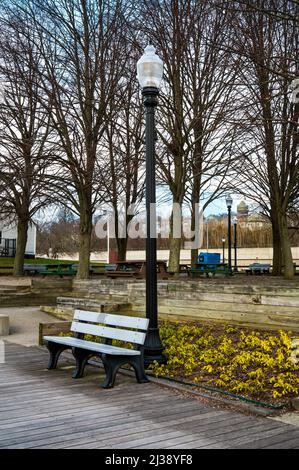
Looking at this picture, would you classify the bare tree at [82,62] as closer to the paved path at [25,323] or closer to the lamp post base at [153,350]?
the paved path at [25,323]

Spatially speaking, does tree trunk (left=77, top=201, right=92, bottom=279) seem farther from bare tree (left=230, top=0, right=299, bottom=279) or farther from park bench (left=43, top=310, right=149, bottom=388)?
park bench (left=43, top=310, right=149, bottom=388)

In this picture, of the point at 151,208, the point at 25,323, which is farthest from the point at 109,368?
the point at 25,323

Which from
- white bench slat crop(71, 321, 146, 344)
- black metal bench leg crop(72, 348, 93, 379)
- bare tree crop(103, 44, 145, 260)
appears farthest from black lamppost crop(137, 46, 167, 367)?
bare tree crop(103, 44, 145, 260)

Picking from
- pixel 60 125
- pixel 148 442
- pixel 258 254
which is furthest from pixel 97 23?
pixel 258 254

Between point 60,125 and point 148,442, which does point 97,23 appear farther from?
point 148,442

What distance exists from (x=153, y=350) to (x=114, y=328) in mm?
673

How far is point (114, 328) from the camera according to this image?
758 centimetres

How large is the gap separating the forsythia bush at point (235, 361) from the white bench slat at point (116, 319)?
0.74m

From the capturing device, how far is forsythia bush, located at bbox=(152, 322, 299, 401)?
6.30 m

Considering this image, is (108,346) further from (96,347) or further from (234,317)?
(234,317)

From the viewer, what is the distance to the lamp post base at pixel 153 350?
25.2 ft

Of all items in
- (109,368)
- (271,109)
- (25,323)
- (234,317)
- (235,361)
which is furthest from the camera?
(271,109)

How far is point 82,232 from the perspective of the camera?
19.2 metres

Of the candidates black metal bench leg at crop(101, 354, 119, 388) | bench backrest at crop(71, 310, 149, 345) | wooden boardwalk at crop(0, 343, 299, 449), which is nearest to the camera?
wooden boardwalk at crop(0, 343, 299, 449)
